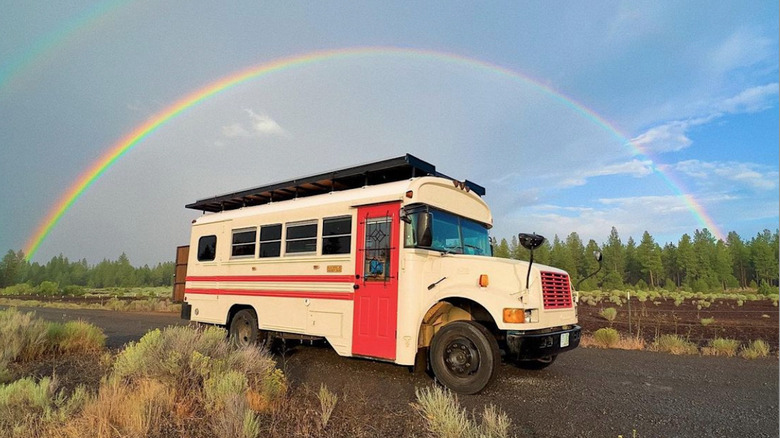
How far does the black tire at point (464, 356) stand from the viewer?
541 centimetres

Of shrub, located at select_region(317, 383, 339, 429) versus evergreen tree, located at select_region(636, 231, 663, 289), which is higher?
evergreen tree, located at select_region(636, 231, 663, 289)

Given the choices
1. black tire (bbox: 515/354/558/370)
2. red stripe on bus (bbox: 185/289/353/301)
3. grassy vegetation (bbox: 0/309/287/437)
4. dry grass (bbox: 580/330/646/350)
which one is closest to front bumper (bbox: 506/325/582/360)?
black tire (bbox: 515/354/558/370)

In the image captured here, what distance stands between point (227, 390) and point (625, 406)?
181 inches

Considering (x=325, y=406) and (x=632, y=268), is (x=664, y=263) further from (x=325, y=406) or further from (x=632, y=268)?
(x=325, y=406)

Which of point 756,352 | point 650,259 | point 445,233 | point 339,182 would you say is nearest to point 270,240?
point 339,182

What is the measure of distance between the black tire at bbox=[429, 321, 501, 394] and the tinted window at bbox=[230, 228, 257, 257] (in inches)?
177

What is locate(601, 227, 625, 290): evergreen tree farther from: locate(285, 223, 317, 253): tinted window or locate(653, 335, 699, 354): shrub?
locate(285, 223, 317, 253): tinted window

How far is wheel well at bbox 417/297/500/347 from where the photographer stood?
5.91 metres

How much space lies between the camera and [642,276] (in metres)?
79.2

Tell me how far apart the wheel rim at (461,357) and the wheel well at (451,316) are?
395 mm

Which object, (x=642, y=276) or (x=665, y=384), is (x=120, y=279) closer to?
(x=642, y=276)

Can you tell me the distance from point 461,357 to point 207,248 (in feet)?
21.8

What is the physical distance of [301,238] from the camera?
7676 millimetres

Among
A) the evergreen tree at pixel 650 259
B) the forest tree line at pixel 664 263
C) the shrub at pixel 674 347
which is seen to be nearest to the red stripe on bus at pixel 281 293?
the shrub at pixel 674 347
